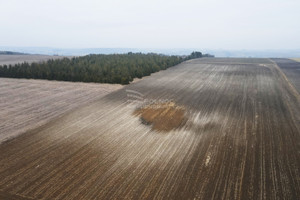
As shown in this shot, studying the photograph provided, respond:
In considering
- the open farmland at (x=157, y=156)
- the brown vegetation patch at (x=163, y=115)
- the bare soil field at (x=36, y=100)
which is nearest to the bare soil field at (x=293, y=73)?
the open farmland at (x=157, y=156)

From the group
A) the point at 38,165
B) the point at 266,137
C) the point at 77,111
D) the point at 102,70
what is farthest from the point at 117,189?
the point at 102,70

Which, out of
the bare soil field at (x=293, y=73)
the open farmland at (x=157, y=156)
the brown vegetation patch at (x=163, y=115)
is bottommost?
the open farmland at (x=157, y=156)

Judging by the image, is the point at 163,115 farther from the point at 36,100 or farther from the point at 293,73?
the point at 293,73

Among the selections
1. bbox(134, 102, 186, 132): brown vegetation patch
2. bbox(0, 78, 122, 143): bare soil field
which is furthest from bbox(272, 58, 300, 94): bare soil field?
bbox(0, 78, 122, 143): bare soil field

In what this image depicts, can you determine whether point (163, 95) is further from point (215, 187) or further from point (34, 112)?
point (215, 187)

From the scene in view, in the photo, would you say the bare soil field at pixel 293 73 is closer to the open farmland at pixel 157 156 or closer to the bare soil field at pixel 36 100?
the open farmland at pixel 157 156

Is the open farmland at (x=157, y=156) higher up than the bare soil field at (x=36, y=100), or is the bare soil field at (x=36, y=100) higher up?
the bare soil field at (x=36, y=100)

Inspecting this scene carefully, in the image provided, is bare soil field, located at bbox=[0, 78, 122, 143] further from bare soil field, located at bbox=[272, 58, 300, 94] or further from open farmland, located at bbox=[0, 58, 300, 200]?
bare soil field, located at bbox=[272, 58, 300, 94]
